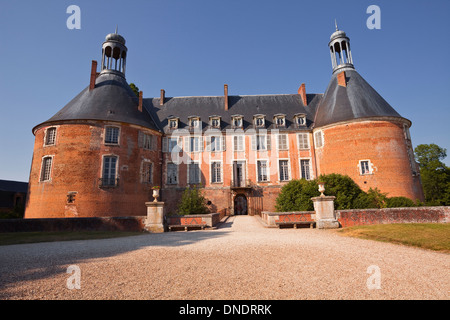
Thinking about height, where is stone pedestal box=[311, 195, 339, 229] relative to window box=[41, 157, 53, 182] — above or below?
below

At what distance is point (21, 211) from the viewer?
81.5 ft

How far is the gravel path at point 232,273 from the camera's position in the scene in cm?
358

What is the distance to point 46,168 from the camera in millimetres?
19281

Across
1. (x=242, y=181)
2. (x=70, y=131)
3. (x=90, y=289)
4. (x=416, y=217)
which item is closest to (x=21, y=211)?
(x=70, y=131)

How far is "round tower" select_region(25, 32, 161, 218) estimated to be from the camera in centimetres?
1831

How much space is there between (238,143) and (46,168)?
1685 centimetres

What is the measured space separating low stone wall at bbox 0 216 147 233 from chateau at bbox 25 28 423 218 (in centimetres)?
554

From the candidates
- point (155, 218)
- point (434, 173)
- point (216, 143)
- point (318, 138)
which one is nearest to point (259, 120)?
point (216, 143)

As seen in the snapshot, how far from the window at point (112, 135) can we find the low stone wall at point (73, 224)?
8.81 meters

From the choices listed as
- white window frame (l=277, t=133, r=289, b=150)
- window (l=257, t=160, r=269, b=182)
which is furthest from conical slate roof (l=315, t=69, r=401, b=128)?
window (l=257, t=160, r=269, b=182)

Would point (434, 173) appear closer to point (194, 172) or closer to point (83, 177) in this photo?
point (194, 172)

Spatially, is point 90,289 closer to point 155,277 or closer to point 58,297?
point 58,297

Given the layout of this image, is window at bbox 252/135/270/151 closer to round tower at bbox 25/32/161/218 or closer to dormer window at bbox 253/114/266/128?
dormer window at bbox 253/114/266/128
